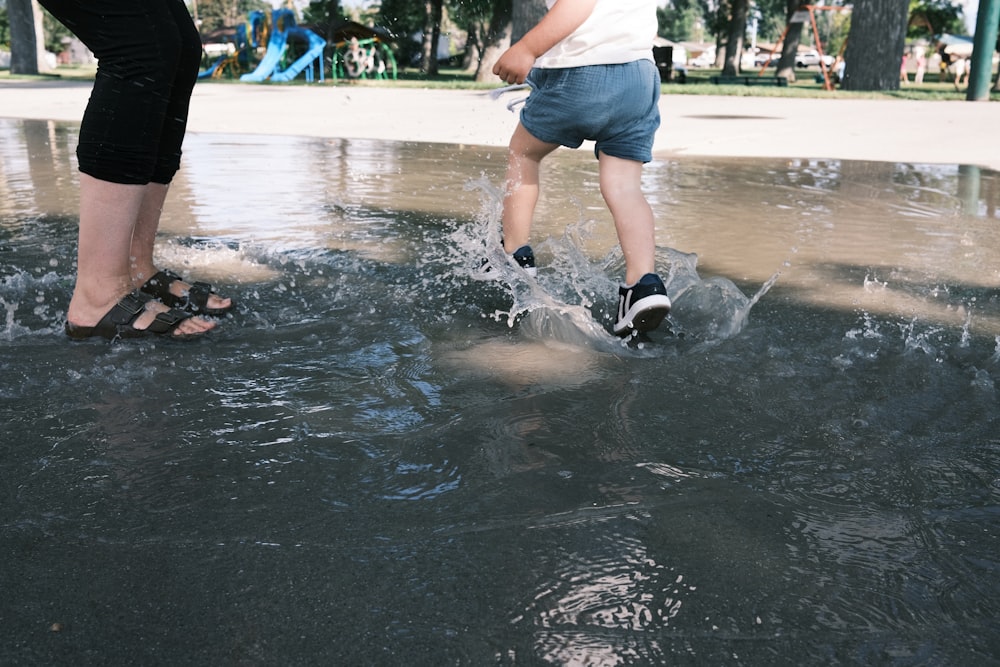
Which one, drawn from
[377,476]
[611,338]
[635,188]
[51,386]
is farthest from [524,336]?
[51,386]

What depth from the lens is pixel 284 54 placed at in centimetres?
2778

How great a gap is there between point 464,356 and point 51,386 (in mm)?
1043

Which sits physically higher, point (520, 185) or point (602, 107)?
point (602, 107)

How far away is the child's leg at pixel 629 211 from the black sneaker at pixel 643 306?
81 millimetres

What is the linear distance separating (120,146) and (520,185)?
50.4 inches

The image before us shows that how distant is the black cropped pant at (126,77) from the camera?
2695mm

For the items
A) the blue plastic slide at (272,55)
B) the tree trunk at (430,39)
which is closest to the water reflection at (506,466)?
the blue plastic slide at (272,55)

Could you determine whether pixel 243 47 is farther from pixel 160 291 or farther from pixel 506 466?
pixel 506 466

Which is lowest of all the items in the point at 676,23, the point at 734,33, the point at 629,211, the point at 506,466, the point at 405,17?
the point at 506,466

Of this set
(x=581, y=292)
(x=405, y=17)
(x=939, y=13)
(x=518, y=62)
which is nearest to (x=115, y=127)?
(x=518, y=62)

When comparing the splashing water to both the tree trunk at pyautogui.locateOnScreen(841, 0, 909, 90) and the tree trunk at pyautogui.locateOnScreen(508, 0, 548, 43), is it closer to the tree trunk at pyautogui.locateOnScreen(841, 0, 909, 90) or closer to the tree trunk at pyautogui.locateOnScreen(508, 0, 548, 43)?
the tree trunk at pyautogui.locateOnScreen(508, 0, 548, 43)

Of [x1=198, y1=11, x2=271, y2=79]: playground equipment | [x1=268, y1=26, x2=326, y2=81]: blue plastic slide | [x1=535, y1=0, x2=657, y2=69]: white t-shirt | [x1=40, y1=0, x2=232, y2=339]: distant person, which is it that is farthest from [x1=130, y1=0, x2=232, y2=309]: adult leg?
[x1=198, y1=11, x2=271, y2=79]: playground equipment

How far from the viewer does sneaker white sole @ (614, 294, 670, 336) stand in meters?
2.84

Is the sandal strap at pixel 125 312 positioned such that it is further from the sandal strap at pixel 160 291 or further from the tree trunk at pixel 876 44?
the tree trunk at pixel 876 44
